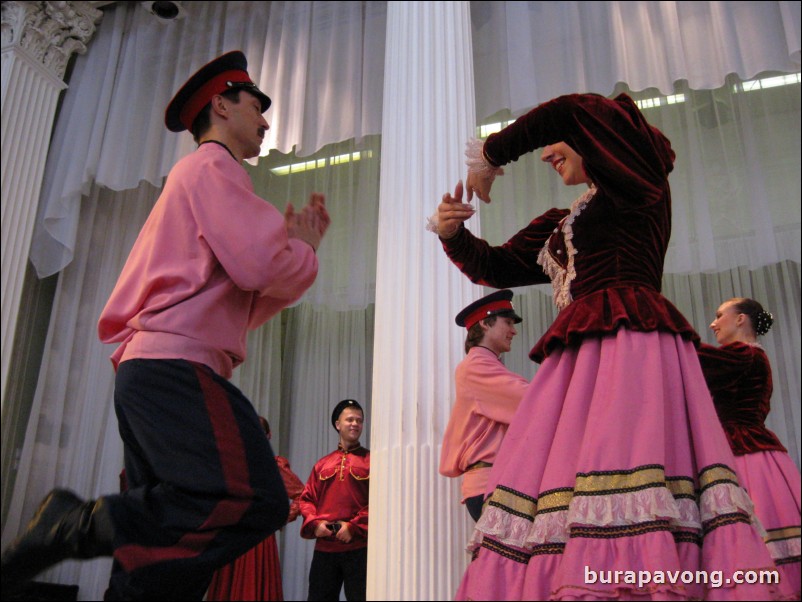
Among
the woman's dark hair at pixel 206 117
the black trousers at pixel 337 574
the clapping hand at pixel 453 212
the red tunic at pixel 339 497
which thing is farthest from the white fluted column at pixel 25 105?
the clapping hand at pixel 453 212

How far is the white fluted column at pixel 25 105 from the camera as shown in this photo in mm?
5590

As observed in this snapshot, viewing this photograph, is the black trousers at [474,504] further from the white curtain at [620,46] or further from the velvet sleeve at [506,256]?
the white curtain at [620,46]

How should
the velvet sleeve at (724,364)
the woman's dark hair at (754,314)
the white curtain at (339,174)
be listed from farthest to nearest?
the white curtain at (339,174) < the woman's dark hair at (754,314) < the velvet sleeve at (724,364)

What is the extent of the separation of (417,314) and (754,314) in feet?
5.12

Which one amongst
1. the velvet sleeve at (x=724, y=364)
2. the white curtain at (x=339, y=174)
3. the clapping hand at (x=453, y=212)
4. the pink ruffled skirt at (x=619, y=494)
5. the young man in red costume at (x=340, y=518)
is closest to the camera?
the pink ruffled skirt at (x=619, y=494)

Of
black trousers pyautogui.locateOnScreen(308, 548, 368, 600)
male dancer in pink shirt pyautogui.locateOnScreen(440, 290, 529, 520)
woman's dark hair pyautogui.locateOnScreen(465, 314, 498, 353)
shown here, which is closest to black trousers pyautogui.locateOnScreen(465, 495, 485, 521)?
male dancer in pink shirt pyautogui.locateOnScreen(440, 290, 529, 520)

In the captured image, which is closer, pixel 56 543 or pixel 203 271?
pixel 56 543

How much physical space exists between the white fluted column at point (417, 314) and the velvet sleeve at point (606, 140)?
1231mm

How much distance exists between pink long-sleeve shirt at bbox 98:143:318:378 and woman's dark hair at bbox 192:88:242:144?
0.79ft

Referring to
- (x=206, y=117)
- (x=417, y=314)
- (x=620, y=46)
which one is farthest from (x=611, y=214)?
(x=620, y=46)

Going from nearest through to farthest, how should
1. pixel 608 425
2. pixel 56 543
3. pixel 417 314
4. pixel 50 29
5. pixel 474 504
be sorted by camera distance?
pixel 56 543 < pixel 608 425 < pixel 474 504 < pixel 417 314 < pixel 50 29

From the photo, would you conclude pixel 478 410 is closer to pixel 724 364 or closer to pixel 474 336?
pixel 474 336

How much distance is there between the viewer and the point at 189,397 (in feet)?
5.52

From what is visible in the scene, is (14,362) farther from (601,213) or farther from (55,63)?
(601,213)
